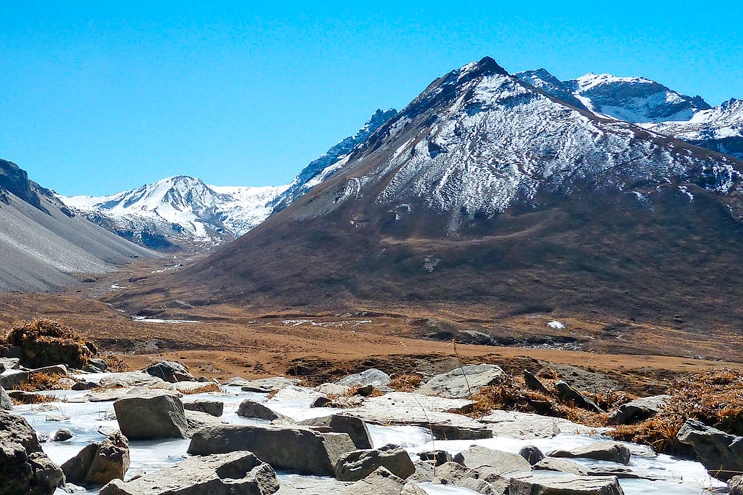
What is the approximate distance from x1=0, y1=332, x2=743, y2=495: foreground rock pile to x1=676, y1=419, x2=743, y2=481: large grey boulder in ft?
0.04

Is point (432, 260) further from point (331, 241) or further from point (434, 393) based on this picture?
point (434, 393)

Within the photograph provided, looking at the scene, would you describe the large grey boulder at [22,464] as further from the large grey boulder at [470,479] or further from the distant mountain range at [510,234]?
the distant mountain range at [510,234]

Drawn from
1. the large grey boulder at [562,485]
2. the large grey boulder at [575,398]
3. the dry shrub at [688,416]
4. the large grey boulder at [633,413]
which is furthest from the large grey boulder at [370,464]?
the large grey boulder at [575,398]

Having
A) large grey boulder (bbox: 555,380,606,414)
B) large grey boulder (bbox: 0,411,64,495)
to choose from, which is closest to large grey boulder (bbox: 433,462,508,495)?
large grey boulder (bbox: 0,411,64,495)

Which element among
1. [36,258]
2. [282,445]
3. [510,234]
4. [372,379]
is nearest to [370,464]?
[282,445]

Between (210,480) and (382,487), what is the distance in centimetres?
144

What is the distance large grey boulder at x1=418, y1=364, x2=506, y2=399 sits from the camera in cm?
1447

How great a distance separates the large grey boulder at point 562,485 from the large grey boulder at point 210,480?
7.49 feet

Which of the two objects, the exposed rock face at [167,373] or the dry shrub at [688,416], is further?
the exposed rock face at [167,373]

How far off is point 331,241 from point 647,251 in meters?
56.6

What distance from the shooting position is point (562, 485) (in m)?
5.42

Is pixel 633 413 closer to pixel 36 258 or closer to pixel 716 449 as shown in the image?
pixel 716 449

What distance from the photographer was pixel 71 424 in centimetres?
833

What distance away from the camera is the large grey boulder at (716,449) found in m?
7.68
